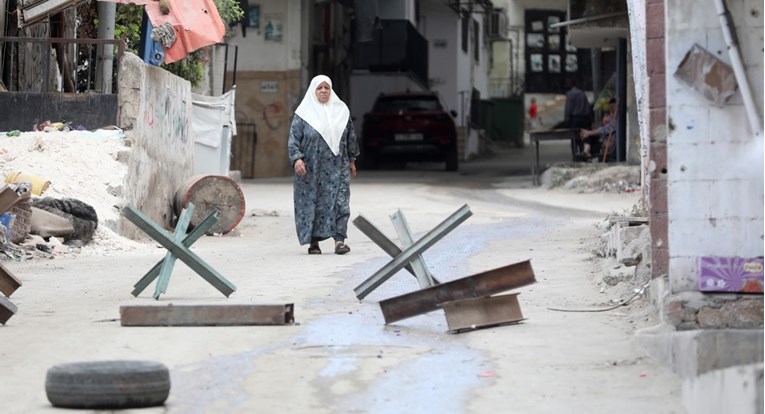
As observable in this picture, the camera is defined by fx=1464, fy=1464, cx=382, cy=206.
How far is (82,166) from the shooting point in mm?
15047

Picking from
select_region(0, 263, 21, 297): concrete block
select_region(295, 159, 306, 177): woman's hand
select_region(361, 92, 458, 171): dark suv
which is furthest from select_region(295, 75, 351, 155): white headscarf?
select_region(361, 92, 458, 171): dark suv

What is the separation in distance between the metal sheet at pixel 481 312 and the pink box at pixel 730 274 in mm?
1311

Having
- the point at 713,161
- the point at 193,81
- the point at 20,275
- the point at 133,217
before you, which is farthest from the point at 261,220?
the point at 713,161

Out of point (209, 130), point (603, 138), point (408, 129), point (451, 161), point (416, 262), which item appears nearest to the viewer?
point (416, 262)

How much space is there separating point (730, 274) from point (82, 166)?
30.4 feet

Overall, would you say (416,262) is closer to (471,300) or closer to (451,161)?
(471,300)

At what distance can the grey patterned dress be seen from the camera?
13.3 metres

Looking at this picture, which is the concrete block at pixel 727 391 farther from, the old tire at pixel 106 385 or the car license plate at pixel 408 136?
the car license plate at pixel 408 136

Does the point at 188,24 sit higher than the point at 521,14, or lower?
lower

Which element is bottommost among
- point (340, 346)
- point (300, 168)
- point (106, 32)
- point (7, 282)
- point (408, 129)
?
point (340, 346)

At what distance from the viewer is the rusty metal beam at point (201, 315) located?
8141 millimetres

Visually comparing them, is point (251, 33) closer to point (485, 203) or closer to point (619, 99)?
point (619, 99)

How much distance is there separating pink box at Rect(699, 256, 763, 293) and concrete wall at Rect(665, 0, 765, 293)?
0.03 m

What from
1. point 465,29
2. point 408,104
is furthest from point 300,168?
point 465,29
